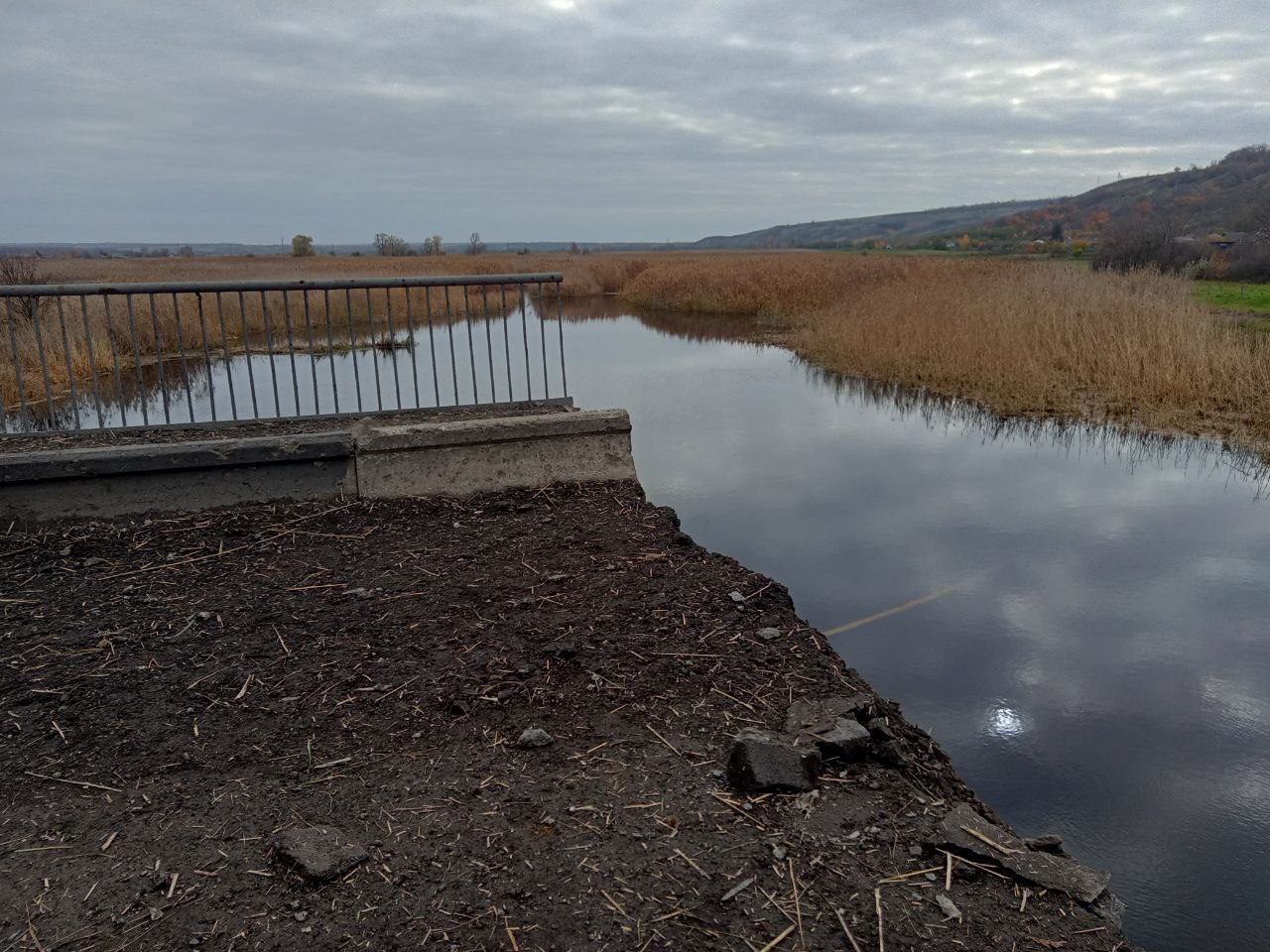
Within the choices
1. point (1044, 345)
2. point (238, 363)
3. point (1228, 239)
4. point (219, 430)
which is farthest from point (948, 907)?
point (1228, 239)

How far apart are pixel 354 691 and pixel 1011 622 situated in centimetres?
457

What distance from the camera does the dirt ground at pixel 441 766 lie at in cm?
271

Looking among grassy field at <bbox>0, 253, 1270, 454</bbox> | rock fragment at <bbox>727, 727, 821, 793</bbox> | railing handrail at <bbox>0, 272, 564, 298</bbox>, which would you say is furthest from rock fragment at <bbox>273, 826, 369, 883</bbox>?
grassy field at <bbox>0, 253, 1270, 454</bbox>

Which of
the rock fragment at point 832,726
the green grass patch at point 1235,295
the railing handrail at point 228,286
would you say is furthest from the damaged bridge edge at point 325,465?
the green grass patch at point 1235,295

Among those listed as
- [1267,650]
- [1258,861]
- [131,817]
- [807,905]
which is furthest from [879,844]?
[1267,650]

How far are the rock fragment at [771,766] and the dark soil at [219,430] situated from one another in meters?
4.16

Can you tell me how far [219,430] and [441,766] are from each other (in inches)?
180

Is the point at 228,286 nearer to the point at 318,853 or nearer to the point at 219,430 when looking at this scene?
the point at 219,430

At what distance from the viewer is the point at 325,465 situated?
643 cm

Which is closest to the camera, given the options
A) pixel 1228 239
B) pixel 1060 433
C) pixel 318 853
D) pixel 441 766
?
pixel 318 853

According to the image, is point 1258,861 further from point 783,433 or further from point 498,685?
point 783,433

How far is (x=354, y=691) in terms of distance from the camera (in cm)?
401

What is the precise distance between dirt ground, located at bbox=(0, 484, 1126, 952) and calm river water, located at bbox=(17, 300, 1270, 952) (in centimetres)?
102

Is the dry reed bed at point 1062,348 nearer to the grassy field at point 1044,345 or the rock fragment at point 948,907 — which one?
the grassy field at point 1044,345
